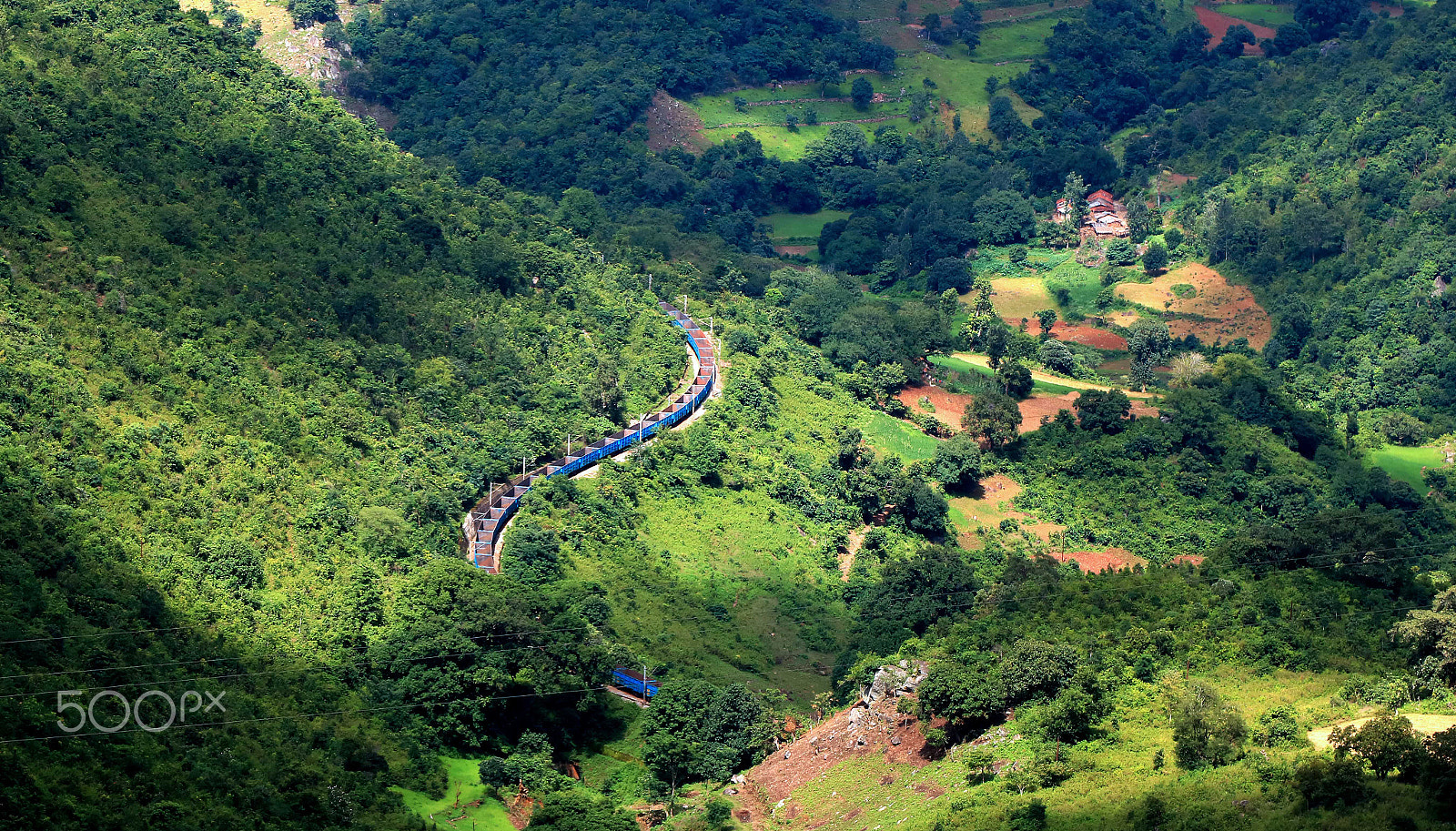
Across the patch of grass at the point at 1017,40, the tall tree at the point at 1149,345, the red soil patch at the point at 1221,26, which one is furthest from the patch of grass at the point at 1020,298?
the red soil patch at the point at 1221,26

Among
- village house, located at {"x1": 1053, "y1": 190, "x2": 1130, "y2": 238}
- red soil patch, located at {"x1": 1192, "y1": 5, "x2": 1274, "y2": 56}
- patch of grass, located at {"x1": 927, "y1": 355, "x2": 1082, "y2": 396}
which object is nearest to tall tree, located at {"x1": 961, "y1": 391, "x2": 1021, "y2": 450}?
patch of grass, located at {"x1": 927, "y1": 355, "x2": 1082, "y2": 396}

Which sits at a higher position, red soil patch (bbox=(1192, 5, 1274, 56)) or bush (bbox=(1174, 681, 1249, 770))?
bush (bbox=(1174, 681, 1249, 770))

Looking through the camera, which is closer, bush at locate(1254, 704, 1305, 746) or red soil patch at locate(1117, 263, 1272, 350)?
bush at locate(1254, 704, 1305, 746)

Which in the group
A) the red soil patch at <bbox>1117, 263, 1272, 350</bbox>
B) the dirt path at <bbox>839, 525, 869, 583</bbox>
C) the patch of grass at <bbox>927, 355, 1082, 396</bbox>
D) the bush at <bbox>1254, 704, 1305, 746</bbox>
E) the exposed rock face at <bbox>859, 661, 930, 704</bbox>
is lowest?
the red soil patch at <bbox>1117, 263, 1272, 350</bbox>

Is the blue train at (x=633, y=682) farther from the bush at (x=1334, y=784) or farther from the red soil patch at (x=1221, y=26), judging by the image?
the red soil patch at (x=1221, y=26)

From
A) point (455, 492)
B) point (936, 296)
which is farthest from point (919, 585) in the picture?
point (936, 296)

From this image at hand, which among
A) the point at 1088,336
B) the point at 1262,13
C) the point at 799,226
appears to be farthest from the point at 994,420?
the point at 1262,13

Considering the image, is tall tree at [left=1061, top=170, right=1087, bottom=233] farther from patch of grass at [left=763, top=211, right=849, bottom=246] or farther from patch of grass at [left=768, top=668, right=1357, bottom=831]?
patch of grass at [left=768, top=668, right=1357, bottom=831]
